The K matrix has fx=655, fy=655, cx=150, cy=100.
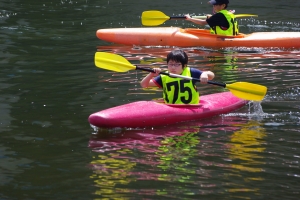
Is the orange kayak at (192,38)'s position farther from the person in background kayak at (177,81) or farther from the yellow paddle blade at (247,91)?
the person in background kayak at (177,81)

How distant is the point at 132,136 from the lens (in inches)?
274

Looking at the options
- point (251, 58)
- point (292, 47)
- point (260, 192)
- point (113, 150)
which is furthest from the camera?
point (292, 47)

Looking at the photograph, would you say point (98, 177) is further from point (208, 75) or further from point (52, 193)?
point (208, 75)

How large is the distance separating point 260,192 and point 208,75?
2680 mm

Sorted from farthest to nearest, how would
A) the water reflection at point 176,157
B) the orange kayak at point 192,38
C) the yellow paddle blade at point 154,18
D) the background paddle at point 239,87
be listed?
the yellow paddle blade at point 154,18 < the orange kayak at point 192,38 < the background paddle at point 239,87 < the water reflection at point 176,157

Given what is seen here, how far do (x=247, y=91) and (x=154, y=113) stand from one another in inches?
47.2

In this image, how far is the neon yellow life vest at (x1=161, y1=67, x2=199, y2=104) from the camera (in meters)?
7.53

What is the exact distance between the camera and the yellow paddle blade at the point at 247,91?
7645 millimetres

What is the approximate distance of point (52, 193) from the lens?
17.6ft

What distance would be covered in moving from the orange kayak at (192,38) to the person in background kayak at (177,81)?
16.2 feet

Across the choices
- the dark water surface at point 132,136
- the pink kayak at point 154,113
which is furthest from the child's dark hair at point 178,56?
the dark water surface at point 132,136

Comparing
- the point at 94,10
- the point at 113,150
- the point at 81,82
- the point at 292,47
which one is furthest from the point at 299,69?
the point at 94,10

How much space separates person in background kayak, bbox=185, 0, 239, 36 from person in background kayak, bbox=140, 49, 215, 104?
4.78 m

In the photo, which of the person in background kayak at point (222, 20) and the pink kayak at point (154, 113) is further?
the person in background kayak at point (222, 20)
